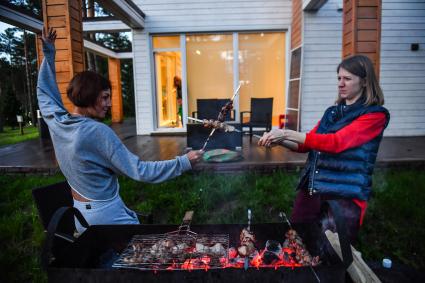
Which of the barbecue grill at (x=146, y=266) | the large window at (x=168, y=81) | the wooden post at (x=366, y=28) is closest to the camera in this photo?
the barbecue grill at (x=146, y=266)

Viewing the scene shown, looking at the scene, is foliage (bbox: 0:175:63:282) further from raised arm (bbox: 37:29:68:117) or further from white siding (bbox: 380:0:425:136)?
white siding (bbox: 380:0:425:136)

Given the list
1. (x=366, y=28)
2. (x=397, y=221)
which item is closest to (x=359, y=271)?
(x=397, y=221)

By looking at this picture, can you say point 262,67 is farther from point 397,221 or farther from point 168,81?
point 397,221

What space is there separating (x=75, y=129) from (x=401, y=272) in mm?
2402

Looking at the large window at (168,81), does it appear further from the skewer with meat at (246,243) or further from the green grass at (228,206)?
the skewer with meat at (246,243)

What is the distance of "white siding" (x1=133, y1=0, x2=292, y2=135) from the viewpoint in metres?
8.55

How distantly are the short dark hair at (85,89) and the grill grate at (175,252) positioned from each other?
0.89 meters

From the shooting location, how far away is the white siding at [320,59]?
7758 mm

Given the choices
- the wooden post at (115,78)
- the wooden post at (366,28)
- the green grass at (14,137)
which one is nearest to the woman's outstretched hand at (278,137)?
the wooden post at (366,28)

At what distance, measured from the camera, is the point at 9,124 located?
14.8 metres

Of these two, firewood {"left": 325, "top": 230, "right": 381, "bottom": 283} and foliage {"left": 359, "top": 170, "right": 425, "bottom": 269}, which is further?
foliage {"left": 359, "top": 170, "right": 425, "bottom": 269}

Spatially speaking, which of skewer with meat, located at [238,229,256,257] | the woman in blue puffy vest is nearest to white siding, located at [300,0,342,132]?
the woman in blue puffy vest

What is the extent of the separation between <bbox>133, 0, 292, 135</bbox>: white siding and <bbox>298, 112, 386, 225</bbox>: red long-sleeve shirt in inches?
295

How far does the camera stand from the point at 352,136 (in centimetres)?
179
